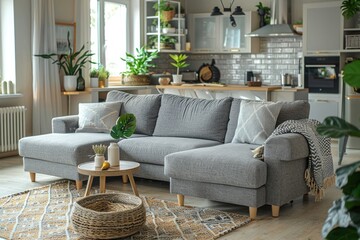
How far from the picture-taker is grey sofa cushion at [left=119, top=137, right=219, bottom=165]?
515 cm

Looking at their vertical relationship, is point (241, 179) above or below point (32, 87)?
below

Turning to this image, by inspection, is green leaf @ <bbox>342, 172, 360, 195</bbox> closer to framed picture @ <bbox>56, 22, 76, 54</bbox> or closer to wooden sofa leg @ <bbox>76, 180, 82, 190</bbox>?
wooden sofa leg @ <bbox>76, 180, 82, 190</bbox>

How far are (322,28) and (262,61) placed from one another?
140 centimetres

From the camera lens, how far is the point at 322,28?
344 inches

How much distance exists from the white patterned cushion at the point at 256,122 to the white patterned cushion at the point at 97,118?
152 cm

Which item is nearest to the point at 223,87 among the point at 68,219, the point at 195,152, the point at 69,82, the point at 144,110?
the point at 144,110

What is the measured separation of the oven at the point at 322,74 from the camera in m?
8.66

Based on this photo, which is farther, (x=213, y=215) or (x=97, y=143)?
(x=97, y=143)

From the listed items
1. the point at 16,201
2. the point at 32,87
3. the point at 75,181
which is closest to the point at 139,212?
the point at 16,201

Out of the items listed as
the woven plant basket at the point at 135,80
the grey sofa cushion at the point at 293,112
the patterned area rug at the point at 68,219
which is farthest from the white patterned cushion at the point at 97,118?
the woven plant basket at the point at 135,80

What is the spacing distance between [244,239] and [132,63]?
5580 mm

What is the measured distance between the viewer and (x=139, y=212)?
3.87 metres

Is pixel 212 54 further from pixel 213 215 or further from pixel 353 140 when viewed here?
pixel 213 215

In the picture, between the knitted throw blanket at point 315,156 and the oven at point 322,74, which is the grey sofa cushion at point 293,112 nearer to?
the knitted throw blanket at point 315,156
